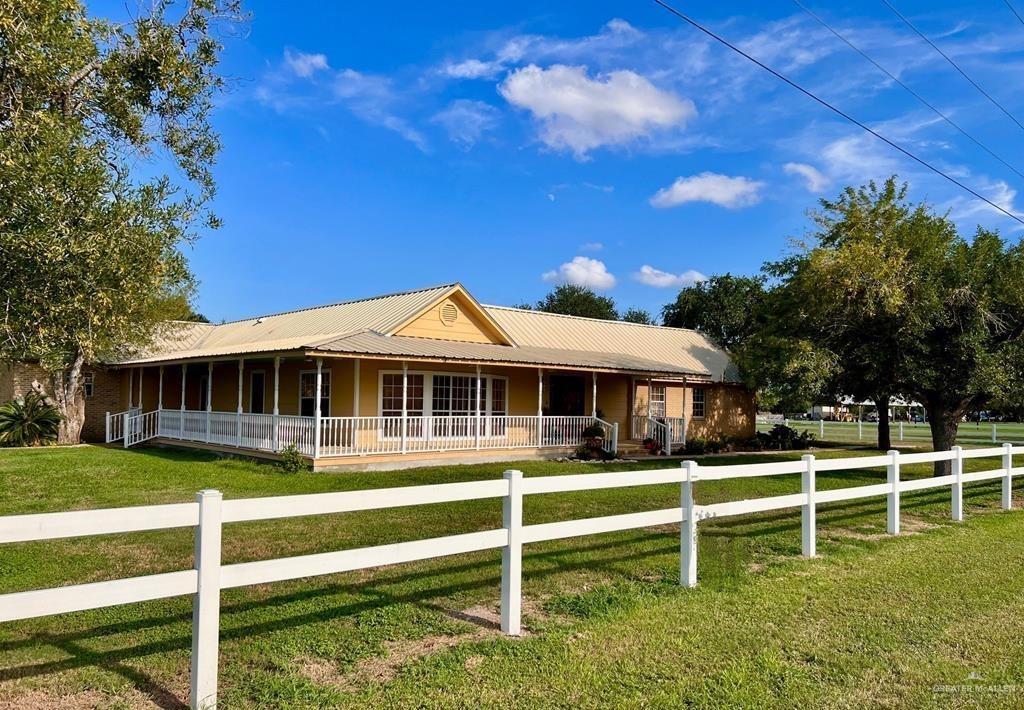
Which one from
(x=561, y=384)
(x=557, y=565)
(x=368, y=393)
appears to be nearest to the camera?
(x=557, y=565)

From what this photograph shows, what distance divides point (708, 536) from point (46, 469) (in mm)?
14654

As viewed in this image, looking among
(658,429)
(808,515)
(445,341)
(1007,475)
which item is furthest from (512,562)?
(658,429)

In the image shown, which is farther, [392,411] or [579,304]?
[579,304]

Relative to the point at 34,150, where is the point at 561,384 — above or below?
below

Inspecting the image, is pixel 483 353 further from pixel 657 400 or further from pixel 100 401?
pixel 100 401

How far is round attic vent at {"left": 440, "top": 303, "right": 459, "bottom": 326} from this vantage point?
21.5 metres

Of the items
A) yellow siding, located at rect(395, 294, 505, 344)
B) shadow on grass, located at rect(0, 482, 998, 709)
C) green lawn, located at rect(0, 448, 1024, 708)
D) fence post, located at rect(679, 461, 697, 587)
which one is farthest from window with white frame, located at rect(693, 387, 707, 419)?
fence post, located at rect(679, 461, 697, 587)

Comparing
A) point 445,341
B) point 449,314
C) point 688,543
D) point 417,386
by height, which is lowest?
point 688,543

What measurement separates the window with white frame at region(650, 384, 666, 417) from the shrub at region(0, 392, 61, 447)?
2056cm

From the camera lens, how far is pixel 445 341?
2098 centimetres

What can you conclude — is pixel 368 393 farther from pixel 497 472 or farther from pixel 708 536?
pixel 708 536

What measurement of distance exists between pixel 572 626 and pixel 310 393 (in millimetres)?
16334

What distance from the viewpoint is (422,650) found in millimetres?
4949

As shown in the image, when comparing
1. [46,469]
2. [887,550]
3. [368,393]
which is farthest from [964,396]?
[46,469]
